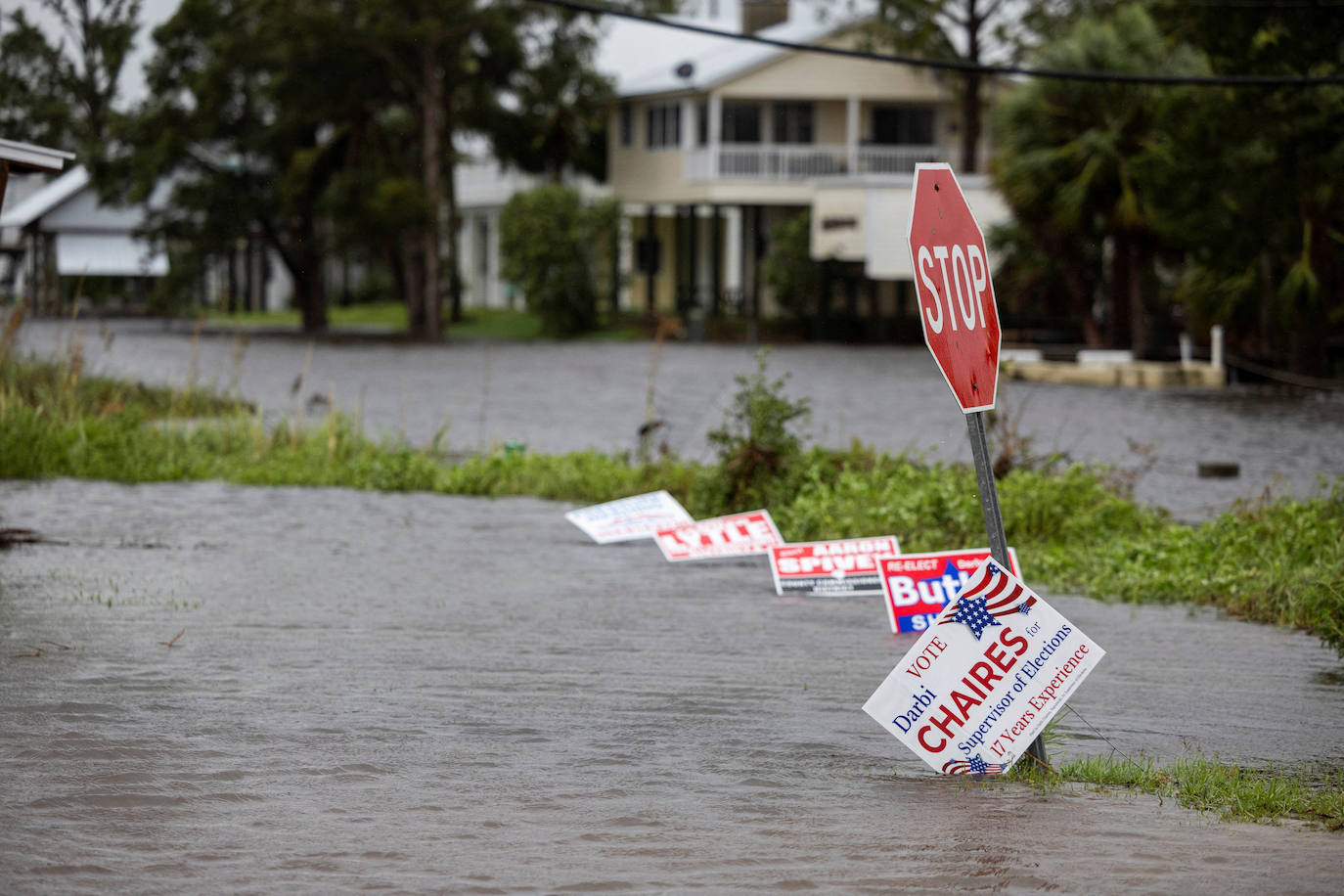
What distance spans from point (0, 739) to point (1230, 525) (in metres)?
8.02

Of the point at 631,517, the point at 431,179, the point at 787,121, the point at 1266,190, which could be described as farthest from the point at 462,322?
the point at 631,517

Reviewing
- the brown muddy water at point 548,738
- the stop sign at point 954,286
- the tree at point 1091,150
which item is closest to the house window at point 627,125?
the tree at point 1091,150

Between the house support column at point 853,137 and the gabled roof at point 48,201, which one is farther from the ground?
→ the house support column at point 853,137

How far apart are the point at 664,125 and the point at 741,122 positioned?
239 centimetres

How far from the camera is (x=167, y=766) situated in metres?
6.41

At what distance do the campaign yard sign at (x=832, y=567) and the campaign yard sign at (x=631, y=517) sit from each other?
190cm

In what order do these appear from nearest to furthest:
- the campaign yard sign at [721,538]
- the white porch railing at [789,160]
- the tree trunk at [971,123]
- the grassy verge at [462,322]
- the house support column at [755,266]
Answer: the campaign yard sign at [721,538], the house support column at [755,266], the tree trunk at [971,123], the grassy verge at [462,322], the white porch railing at [789,160]

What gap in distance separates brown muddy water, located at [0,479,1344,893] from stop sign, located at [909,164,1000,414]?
1410 millimetres

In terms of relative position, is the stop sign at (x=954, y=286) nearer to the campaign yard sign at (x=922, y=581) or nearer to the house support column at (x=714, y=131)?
the campaign yard sign at (x=922, y=581)

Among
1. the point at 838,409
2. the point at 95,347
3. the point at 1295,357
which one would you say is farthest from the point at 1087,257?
the point at 95,347

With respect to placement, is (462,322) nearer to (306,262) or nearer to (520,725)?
(306,262)

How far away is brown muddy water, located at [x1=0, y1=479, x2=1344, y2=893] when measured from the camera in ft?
17.6

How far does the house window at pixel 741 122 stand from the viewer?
56.1 metres

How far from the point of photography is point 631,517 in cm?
1354
